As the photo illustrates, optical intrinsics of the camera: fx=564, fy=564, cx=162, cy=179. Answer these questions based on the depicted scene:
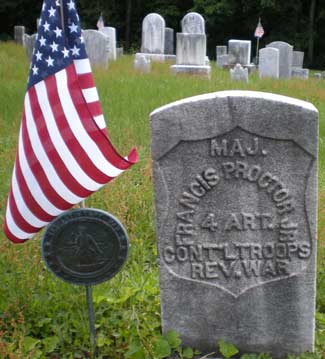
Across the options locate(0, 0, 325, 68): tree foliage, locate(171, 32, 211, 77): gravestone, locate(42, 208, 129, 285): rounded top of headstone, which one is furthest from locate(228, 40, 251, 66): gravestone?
locate(42, 208, 129, 285): rounded top of headstone

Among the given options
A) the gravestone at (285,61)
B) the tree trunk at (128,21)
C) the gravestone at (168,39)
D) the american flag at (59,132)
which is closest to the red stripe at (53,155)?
the american flag at (59,132)

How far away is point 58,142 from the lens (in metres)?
3.06

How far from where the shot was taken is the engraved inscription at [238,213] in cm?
293

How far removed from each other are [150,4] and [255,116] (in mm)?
34439

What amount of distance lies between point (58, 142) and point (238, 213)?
1.05 meters

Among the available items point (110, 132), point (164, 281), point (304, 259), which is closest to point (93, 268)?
point (164, 281)

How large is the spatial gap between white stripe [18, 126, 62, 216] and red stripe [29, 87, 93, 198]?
14 centimetres

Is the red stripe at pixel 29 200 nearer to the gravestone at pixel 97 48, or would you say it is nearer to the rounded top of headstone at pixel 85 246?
the rounded top of headstone at pixel 85 246

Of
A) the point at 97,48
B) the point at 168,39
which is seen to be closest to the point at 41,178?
the point at 97,48

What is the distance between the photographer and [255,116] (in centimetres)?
285

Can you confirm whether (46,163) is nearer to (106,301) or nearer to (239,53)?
(106,301)

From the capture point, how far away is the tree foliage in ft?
112

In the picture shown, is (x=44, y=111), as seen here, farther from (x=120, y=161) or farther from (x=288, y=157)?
(x=288, y=157)

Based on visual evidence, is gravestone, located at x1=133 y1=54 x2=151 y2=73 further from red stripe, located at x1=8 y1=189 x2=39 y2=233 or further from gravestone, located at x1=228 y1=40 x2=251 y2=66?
red stripe, located at x1=8 y1=189 x2=39 y2=233
